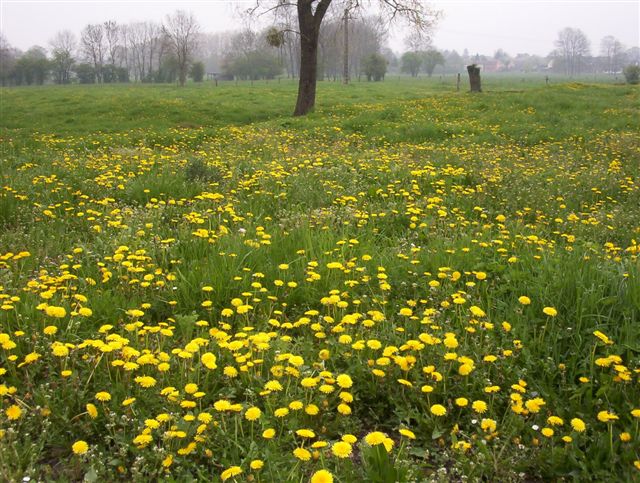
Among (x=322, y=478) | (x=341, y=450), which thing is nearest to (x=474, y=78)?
(x=341, y=450)

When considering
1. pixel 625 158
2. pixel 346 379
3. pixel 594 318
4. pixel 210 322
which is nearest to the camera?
pixel 346 379

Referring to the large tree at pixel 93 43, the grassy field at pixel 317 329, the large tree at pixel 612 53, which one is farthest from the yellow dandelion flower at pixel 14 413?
the large tree at pixel 612 53

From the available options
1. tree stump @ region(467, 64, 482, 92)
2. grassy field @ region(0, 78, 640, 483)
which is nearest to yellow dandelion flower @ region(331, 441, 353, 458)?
grassy field @ region(0, 78, 640, 483)

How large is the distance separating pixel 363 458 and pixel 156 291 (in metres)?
2.23

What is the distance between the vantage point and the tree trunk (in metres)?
17.5

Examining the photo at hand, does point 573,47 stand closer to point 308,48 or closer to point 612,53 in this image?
point 612,53

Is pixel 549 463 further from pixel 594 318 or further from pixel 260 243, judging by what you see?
pixel 260 243

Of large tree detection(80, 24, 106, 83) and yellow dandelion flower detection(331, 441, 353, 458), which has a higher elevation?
large tree detection(80, 24, 106, 83)

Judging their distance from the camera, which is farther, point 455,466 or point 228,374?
point 228,374

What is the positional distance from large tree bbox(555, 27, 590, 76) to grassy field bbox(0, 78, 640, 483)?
165 m

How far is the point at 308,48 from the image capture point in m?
17.8

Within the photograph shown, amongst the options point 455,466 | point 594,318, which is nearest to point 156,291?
point 455,466

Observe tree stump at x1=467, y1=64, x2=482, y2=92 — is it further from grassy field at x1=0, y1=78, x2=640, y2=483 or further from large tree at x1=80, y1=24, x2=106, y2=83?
large tree at x1=80, y1=24, x2=106, y2=83

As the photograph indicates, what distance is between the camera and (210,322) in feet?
11.9
